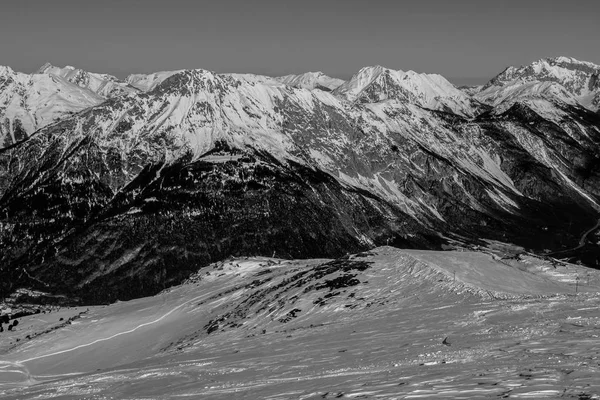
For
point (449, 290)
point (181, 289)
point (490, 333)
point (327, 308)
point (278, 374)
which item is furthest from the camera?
point (181, 289)

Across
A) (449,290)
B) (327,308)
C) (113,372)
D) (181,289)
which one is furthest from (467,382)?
(181,289)

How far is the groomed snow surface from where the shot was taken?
128ft

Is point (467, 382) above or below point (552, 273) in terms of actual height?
above

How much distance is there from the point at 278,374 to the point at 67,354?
253 ft

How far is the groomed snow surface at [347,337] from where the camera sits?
3912cm

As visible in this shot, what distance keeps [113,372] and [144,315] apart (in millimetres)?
70681

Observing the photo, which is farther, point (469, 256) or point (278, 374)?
point (469, 256)

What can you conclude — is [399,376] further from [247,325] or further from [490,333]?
[247,325]

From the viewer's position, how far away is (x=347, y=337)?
6319 centimetres

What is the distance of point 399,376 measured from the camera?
132ft

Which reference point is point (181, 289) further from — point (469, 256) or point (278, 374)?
point (278, 374)

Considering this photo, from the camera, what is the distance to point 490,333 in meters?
52.2

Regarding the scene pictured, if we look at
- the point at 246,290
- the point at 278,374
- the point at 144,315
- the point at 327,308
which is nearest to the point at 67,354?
the point at 144,315

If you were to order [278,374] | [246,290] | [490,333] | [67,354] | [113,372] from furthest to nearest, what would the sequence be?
1. [246,290]
2. [67,354]
3. [113,372]
4. [490,333]
5. [278,374]
